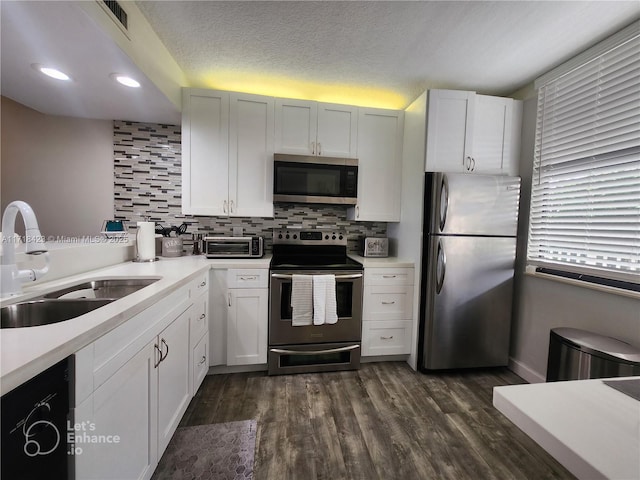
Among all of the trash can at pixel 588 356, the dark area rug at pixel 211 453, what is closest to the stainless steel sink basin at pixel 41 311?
the dark area rug at pixel 211 453

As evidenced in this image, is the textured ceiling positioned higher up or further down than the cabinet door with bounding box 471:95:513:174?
higher up

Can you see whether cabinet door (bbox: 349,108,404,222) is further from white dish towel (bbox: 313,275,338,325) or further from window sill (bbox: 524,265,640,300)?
window sill (bbox: 524,265,640,300)

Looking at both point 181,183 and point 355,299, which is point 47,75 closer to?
point 181,183

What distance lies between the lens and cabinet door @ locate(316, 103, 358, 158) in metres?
2.44

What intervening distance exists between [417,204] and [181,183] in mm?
2143

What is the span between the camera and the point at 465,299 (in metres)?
2.19

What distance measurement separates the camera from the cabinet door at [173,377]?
1246 millimetres

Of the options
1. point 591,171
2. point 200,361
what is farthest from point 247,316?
point 591,171

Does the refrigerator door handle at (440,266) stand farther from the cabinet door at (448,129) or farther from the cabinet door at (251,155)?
the cabinet door at (251,155)

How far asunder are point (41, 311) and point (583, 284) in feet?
9.85

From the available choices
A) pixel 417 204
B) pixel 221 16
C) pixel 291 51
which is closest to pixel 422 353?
pixel 417 204

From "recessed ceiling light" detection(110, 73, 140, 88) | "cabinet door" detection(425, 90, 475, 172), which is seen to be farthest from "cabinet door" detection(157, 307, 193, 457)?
"cabinet door" detection(425, 90, 475, 172)

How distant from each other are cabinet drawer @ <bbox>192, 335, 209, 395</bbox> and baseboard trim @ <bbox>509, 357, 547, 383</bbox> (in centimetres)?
258

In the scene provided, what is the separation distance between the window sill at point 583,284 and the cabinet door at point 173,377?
2.56 meters
